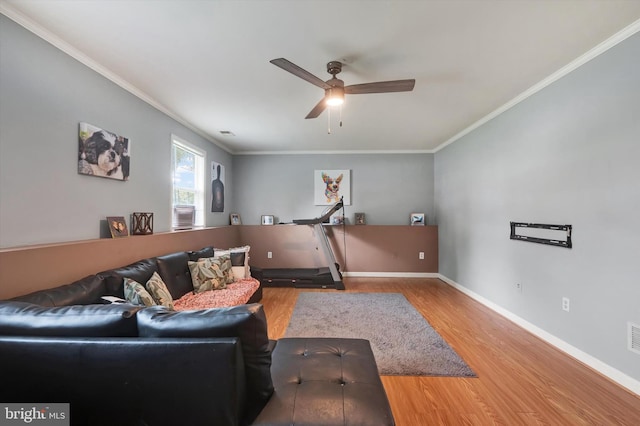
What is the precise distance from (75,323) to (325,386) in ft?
3.62

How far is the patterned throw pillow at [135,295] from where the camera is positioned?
6.40 ft

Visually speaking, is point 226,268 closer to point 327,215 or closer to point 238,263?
point 238,263

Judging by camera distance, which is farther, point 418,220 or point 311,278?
point 418,220

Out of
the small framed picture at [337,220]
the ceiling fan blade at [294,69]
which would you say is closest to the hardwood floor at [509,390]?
the ceiling fan blade at [294,69]

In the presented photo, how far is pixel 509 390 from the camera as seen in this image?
1.88 m

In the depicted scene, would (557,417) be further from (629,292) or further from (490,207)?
(490,207)

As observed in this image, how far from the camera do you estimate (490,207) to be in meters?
3.50

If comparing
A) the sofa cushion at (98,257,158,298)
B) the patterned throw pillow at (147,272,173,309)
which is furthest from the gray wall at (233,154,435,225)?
the patterned throw pillow at (147,272,173,309)

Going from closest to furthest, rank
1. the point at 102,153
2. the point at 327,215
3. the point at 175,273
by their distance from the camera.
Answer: the point at 102,153 → the point at 175,273 → the point at 327,215

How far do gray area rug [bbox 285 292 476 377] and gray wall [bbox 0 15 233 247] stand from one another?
2205mm

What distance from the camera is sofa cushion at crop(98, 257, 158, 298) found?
2025 millimetres

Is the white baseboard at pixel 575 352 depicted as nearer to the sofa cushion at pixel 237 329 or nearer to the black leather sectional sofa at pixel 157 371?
the black leather sectional sofa at pixel 157 371

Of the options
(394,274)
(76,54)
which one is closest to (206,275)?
(76,54)

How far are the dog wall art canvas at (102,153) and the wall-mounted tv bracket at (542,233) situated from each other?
14.1 ft
